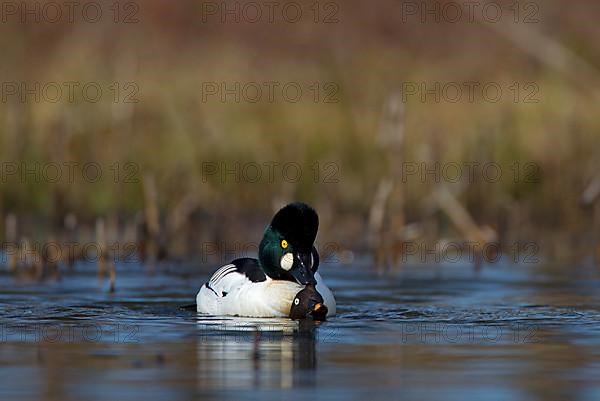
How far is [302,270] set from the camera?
997cm

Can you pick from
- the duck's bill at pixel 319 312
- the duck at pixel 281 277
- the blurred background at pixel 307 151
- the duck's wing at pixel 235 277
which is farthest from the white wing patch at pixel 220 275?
the blurred background at pixel 307 151

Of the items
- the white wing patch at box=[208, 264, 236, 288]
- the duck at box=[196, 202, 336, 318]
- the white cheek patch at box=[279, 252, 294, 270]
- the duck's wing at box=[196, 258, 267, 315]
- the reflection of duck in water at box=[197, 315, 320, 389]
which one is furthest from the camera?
the white wing patch at box=[208, 264, 236, 288]

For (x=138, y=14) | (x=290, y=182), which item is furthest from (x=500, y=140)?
(x=138, y=14)

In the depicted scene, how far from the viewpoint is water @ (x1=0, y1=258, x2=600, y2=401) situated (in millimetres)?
6941

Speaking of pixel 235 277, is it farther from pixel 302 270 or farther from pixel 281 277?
pixel 302 270

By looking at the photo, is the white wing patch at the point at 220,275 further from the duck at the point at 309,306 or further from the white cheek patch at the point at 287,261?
the duck at the point at 309,306

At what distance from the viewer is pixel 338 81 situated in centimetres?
1844

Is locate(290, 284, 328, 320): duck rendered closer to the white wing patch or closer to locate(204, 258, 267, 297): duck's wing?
locate(204, 258, 267, 297): duck's wing

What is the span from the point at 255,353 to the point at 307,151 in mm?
8889

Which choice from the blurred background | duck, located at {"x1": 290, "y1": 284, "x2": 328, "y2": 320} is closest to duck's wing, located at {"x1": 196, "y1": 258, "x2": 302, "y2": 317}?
duck, located at {"x1": 290, "y1": 284, "x2": 328, "y2": 320}

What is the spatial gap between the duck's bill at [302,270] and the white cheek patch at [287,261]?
3cm

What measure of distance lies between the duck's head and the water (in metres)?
0.39

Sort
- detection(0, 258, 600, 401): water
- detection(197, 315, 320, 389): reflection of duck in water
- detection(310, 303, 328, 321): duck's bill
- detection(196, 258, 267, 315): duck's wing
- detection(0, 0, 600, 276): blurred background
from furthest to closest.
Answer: detection(0, 0, 600, 276): blurred background
detection(196, 258, 267, 315): duck's wing
detection(310, 303, 328, 321): duck's bill
detection(197, 315, 320, 389): reflection of duck in water
detection(0, 258, 600, 401): water

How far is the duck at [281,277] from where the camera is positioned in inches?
388
